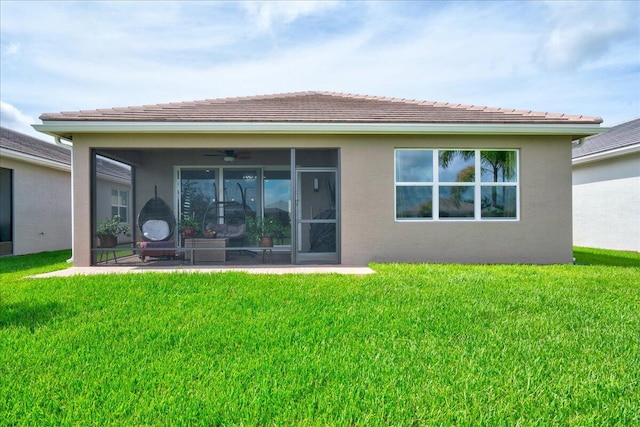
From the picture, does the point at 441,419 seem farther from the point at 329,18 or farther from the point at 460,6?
the point at 329,18

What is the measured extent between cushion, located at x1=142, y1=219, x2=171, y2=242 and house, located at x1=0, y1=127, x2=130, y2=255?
4.96 metres

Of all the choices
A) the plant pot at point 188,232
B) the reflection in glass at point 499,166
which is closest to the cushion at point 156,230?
the plant pot at point 188,232

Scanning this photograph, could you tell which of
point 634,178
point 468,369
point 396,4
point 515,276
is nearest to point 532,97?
point 634,178

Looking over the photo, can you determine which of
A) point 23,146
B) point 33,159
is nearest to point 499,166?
point 33,159

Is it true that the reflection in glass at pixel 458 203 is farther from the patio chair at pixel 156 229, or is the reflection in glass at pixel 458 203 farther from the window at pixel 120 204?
the window at pixel 120 204

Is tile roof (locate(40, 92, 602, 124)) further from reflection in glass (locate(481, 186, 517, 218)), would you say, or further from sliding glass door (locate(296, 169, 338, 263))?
reflection in glass (locate(481, 186, 517, 218))

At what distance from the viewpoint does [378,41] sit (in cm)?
1188

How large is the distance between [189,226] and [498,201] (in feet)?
24.2

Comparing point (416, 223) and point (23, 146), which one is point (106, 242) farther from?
point (416, 223)

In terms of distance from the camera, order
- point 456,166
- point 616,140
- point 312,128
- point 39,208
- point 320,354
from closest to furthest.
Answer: point 320,354, point 312,128, point 456,166, point 39,208, point 616,140

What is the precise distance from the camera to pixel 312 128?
26.6ft

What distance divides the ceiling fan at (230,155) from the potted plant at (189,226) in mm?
2153

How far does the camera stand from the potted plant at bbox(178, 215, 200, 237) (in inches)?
376

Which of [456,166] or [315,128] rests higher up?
[315,128]
